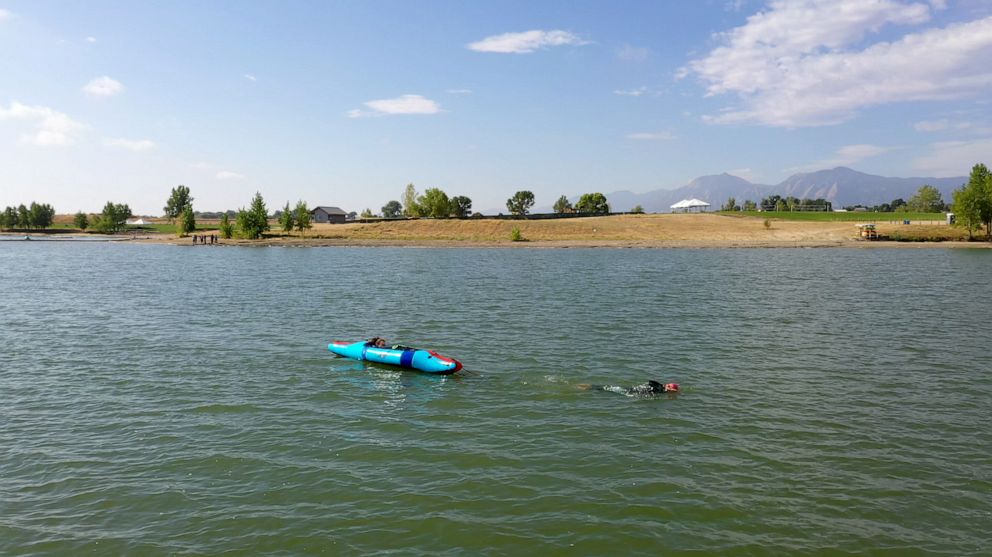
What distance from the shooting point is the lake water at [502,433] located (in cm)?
1606

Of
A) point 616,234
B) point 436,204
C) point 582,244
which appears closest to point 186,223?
point 436,204

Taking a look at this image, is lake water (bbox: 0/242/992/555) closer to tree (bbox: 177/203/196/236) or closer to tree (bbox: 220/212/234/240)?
tree (bbox: 220/212/234/240)

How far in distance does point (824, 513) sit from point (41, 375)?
33.6 m

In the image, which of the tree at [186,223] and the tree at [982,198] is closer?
the tree at [982,198]

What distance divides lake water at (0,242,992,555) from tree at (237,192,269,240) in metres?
112

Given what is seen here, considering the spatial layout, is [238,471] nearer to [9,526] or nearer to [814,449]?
[9,526]

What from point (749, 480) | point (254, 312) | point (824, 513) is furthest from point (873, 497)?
point (254, 312)

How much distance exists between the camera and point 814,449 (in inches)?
827

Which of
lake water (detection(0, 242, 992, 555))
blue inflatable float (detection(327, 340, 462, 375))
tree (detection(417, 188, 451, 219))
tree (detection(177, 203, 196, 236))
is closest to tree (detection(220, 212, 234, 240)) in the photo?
tree (detection(177, 203, 196, 236))

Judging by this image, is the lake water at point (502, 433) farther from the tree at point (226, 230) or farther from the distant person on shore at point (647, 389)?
the tree at point (226, 230)

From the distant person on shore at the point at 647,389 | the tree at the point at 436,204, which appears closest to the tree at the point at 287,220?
the tree at the point at 436,204

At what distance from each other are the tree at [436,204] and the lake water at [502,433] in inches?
5667

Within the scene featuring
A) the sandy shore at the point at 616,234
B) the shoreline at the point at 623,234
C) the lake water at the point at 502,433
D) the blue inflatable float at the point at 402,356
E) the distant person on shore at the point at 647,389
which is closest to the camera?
the lake water at the point at 502,433

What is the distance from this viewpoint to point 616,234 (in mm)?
148125
